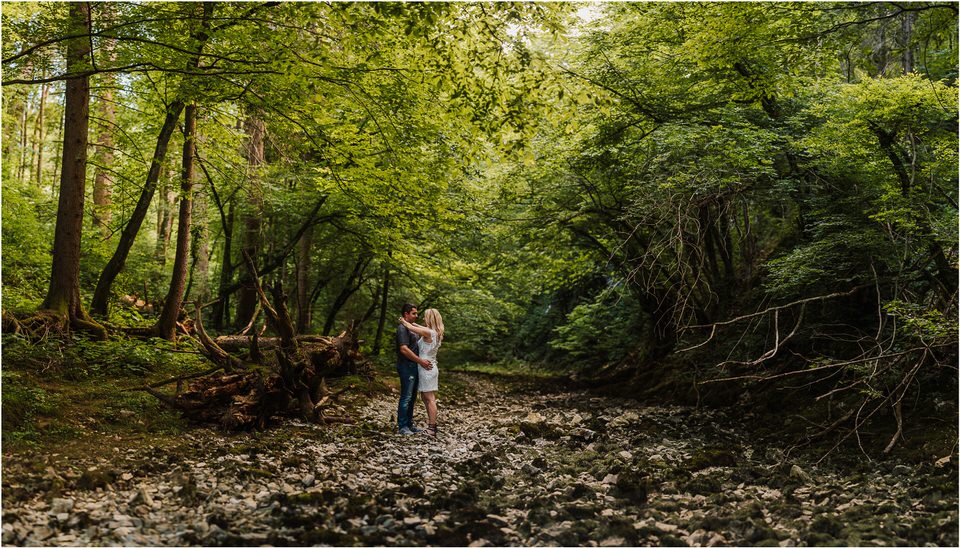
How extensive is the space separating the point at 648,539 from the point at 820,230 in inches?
272

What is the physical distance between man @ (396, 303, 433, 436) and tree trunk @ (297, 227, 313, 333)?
303 inches

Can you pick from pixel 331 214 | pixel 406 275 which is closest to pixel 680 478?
pixel 331 214

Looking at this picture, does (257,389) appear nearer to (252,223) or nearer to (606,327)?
(252,223)

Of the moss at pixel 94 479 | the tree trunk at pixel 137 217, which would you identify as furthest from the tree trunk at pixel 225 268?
the moss at pixel 94 479

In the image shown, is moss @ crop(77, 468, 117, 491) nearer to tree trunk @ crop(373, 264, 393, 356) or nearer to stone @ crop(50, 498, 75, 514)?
stone @ crop(50, 498, 75, 514)

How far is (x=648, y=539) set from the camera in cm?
506

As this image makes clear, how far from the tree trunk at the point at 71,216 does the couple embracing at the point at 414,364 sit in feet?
18.1

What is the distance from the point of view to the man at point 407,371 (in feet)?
A: 30.4

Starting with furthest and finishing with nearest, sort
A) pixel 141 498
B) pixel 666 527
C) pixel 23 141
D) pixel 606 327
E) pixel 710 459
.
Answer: pixel 23 141 → pixel 606 327 → pixel 710 459 → pixel 666 527 → pixel 141 498

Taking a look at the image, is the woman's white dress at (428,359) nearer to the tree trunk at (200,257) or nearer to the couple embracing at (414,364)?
the couple embracing at (414,364)

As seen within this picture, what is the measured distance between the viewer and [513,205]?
57.6 feet

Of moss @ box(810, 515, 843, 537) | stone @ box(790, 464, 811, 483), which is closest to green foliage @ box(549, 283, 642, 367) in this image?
stone @ box(790, 464, 811, 483)

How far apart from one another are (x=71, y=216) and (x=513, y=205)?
11114 millimetres

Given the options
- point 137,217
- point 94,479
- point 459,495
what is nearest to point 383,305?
point 137,217
